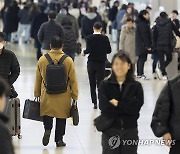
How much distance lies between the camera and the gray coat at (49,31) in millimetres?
15586

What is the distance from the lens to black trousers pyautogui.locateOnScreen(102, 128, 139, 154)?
6551mm

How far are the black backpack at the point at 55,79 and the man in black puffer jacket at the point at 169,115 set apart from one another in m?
2.85

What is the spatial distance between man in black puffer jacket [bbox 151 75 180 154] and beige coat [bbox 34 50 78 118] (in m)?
2.94

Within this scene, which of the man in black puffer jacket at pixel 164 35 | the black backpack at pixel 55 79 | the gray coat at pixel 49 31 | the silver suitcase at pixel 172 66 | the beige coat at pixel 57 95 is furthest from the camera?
the man in black puffer jacket at pixel 164 35

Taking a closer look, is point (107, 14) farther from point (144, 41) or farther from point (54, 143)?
point (54, 143)

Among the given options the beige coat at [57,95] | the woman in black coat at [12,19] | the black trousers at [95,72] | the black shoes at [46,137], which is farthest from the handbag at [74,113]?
the woman in black coat at [12,19]

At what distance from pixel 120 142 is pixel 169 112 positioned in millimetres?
618

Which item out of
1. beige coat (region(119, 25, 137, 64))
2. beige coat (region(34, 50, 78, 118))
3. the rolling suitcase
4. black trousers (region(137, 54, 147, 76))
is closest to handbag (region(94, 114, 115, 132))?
beige coat (region(34, 50, 78, 118))

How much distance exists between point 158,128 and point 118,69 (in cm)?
78

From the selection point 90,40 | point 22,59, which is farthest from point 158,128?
point 22,59

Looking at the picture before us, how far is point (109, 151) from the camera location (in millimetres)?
6586

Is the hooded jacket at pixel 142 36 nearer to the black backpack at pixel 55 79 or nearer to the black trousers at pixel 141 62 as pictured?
the black trousers at pixel 141 62

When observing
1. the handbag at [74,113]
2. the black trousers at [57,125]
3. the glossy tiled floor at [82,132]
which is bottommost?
the glossy tiled floor at [82,132]

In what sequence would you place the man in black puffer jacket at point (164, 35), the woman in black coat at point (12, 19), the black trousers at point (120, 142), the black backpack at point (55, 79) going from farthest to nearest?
the woman in black coat at point (12, 19), the man in black puffer jacket at point (164, 35), the black backpack at point (55, 79), the black trousers at point (120, 142)
